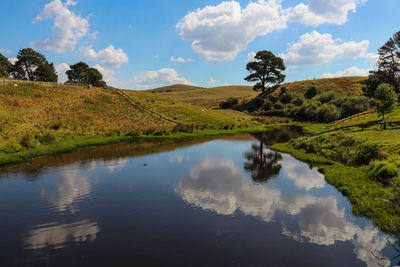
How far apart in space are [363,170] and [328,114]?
6335cm

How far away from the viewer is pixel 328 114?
78.0 metres

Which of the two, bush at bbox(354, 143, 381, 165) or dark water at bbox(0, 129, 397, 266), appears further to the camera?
bush at bbox(354, 143, 381, 165)

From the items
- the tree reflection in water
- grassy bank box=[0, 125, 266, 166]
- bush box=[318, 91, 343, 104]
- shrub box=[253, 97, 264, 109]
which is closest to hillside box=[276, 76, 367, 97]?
shrub box=[253, 97, 264, 109]

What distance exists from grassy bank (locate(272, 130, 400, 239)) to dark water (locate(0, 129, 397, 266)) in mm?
985

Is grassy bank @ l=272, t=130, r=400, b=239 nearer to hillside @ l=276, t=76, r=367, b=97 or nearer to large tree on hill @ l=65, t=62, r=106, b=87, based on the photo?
hillside @ l=276, t=76, r=367, b=97

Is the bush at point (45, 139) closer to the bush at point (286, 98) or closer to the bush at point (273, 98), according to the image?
the bush at point (273, 98)

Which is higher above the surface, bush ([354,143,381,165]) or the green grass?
A: bush ([354,143,381,165])

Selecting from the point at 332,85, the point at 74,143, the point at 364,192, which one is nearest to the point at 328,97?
the point at 332,85

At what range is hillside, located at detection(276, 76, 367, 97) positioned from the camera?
12138 cm

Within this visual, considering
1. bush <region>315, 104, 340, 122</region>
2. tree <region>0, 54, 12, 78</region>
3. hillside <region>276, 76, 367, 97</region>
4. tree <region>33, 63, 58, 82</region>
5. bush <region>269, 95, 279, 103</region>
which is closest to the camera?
bush <region>315, 104, 340, 122</region>

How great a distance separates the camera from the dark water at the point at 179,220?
11.0 m

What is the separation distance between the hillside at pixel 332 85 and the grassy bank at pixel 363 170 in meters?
97.4

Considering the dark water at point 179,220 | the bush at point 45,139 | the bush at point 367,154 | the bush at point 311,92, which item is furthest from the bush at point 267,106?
the bush at point 45,139

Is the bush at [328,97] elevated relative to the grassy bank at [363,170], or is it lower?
elevated
